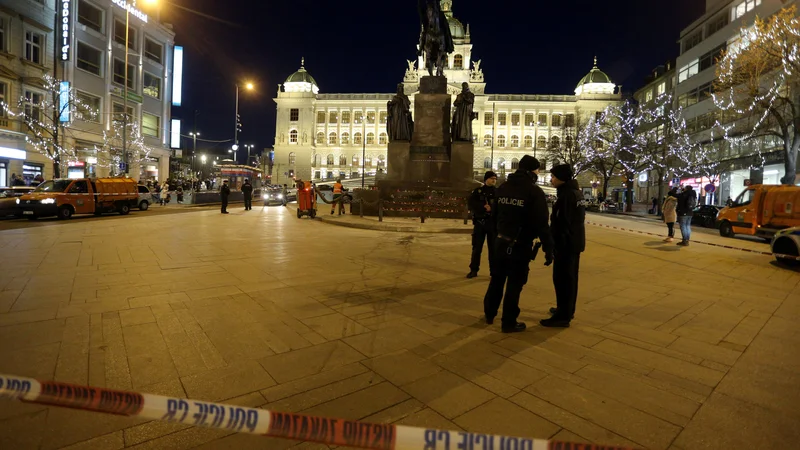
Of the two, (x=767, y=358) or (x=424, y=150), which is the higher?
(x=424, y=150)

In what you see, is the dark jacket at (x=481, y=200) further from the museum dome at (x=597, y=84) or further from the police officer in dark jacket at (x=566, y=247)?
the museum dome at (x=597, y=84)

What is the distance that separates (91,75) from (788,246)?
43.1 metres

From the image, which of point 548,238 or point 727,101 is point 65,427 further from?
point 727,101

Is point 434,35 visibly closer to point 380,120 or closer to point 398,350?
point 398,350

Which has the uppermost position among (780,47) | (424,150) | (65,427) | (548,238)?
(780,47)

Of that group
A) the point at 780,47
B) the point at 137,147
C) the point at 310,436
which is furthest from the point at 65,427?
the point at 137,147

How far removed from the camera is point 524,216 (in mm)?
4262

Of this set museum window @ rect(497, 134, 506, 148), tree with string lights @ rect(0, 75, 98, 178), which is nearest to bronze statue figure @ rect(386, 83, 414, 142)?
tree with string lights @ rect(0, 75, 98, 178)

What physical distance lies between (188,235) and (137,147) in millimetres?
30566

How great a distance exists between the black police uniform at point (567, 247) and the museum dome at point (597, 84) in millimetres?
93969

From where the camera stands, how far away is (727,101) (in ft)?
103

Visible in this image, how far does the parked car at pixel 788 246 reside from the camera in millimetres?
9005

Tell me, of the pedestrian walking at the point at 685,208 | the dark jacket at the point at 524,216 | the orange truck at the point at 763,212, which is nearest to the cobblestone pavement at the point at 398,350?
the dark jacket at the point at 524,216

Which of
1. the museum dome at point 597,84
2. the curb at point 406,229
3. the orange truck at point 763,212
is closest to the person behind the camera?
the curb at point 406,229
